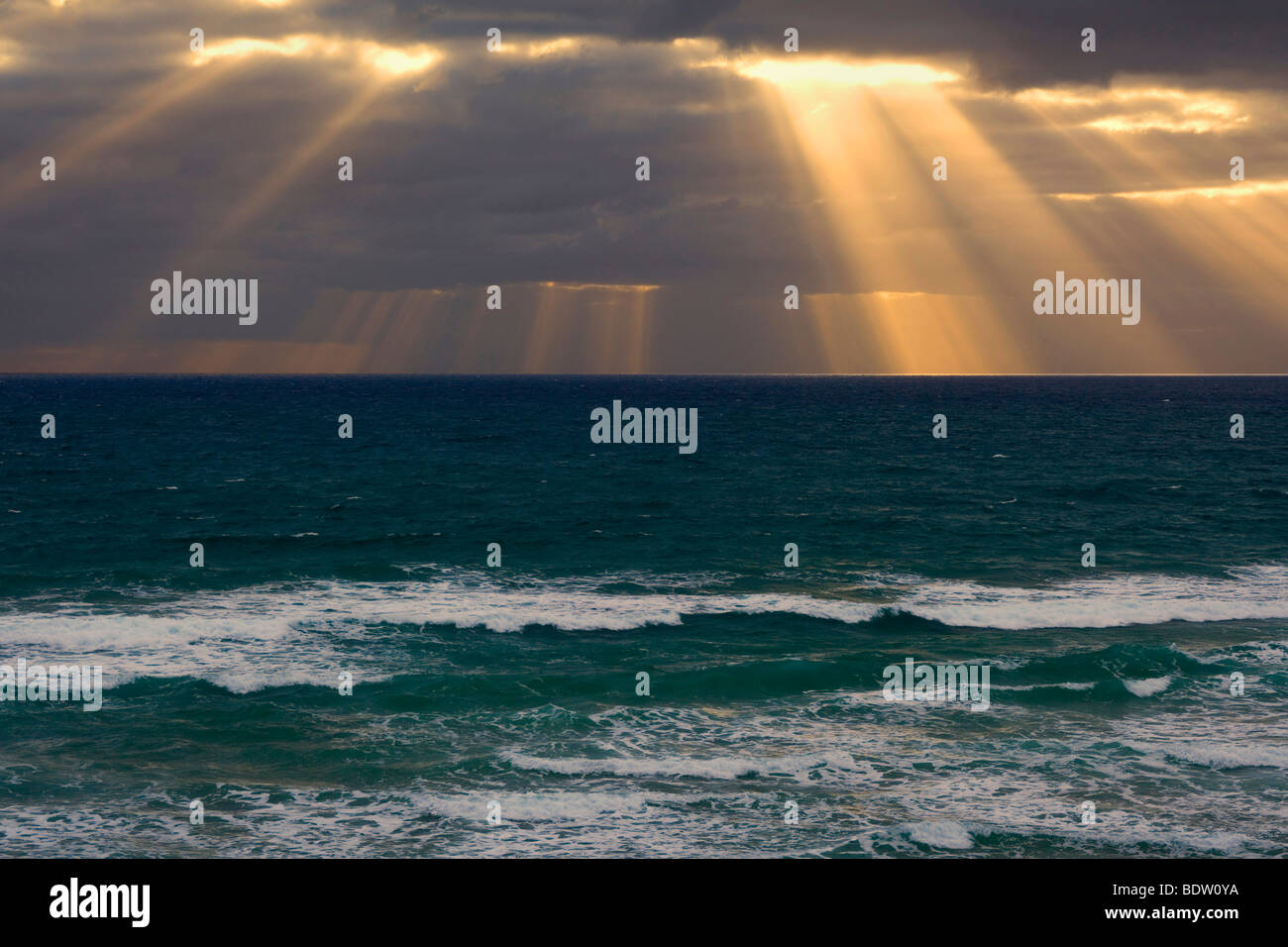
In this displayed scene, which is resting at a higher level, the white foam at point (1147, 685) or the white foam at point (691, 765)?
the white foam at point (1147, 685)

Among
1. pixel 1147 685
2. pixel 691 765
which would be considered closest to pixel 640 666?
pixel 691 765

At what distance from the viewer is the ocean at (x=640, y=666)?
16.3 meters

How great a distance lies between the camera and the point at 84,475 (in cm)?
5959

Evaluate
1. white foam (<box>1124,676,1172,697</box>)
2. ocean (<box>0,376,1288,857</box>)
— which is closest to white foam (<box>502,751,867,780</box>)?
ocean (<box>0,376,1288,857</box>)

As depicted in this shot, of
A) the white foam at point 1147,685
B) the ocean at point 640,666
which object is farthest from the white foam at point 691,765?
the white foam at point 1147,685

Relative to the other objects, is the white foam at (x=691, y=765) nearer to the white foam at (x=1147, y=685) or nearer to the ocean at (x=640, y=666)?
the ocean at (x=640, y=666)

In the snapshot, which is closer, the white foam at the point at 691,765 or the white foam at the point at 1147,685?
the white foam at the point at 691,765

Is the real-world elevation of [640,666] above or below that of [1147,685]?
above

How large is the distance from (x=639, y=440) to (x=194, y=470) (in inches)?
1481

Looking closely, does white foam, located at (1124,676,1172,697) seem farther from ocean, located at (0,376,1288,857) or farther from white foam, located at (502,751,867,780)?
white foam, located at (502,751,867,780)

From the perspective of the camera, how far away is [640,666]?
24797mm

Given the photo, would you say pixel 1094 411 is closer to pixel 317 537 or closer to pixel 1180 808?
pixel 317 537

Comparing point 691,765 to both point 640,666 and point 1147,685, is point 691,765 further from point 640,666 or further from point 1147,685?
point 1147,685

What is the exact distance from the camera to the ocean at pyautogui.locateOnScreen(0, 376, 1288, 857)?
1628 cm
